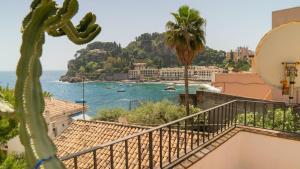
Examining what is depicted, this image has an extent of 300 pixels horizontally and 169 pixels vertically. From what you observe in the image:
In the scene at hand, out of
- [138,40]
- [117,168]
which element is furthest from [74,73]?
[117,168]

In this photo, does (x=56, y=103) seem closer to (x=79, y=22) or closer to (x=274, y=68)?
(x=274, y=68)

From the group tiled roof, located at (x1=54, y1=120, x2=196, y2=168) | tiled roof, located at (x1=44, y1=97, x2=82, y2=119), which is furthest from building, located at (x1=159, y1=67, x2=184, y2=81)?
tiled roof, located at (x1=54, y1=120, x2=196, y2=168)

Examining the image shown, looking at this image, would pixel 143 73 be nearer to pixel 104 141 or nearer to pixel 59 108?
pixel 59 108

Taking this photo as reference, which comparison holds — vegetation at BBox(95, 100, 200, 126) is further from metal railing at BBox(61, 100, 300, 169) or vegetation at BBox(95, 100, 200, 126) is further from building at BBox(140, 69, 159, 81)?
building at BBox(140, 69, 159, 81)

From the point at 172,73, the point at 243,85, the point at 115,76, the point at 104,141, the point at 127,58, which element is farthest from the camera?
the point at 127,58

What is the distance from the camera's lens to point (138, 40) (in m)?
184

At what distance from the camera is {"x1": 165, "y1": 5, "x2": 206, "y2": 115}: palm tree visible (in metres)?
20.1

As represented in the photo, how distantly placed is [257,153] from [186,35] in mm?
14960

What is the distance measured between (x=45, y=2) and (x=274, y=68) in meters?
5.02

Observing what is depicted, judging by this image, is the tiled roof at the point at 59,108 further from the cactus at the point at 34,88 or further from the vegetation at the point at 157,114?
the cactus at the point at 34,88

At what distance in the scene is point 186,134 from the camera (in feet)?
15.6

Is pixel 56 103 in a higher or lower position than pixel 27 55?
lower

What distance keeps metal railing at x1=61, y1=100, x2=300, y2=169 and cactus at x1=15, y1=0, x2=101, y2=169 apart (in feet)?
3.54

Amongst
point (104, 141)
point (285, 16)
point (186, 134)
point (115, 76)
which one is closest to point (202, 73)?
point (115, 76)
